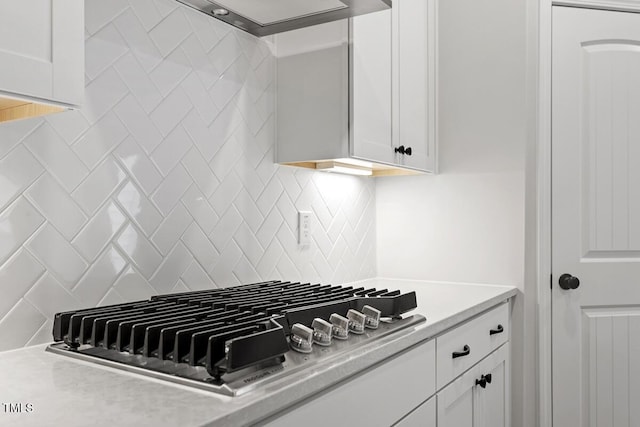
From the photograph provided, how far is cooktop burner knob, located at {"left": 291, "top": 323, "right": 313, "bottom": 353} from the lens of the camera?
3.47 feet

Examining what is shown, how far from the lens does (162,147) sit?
153 centimetres

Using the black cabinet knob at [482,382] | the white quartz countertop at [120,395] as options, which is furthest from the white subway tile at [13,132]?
the black cabinet knob at [482,382]

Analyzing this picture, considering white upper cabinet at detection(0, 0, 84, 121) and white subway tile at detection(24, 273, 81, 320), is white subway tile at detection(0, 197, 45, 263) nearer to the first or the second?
white subway tile at detection(24, 273, 81, 320)

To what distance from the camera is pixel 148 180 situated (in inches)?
58.5

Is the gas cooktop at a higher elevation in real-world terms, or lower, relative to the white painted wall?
lower

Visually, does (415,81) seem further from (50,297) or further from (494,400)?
(50,297)

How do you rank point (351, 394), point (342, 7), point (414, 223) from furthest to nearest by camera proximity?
point (414, 223), point (342, 7), point (351, 394)

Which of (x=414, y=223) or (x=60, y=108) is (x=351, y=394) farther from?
(x=414, y=223)

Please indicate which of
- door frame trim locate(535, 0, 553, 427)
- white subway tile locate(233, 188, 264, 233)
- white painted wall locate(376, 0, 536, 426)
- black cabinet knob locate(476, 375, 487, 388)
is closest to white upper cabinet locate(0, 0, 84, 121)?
white subway tile locate(233, 188, 264, 233)

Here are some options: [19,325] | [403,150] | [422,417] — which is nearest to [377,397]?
[422,417]

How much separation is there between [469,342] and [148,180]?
1.13m

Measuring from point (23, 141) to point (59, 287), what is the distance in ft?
1.14

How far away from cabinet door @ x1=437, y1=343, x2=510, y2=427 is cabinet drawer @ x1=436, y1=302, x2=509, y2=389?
3 cm

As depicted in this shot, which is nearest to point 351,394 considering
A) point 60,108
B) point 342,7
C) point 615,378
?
point 60,108
